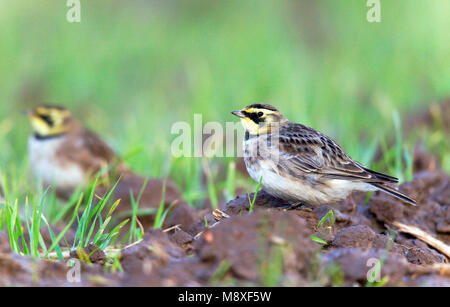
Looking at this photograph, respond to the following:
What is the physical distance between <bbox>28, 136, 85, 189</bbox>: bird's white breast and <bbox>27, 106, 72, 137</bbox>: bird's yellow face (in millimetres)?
261

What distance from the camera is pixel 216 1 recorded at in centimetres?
1864

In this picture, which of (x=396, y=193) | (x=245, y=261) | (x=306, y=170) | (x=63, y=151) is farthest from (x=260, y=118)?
(x=63, y=151)

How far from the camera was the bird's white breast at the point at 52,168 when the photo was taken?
343 inches

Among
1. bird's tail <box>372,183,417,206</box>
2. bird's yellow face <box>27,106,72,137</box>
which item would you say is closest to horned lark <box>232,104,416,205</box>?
bird's tail <box>372,183,417,206</box>

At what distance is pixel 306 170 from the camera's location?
543cm

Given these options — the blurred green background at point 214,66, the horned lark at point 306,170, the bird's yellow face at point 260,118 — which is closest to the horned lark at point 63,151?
the blurred green background at point 214,66

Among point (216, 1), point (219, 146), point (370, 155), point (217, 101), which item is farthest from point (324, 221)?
point (216, 1)

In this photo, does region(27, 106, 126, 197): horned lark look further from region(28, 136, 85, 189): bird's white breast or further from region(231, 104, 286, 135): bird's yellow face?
region(231, 104, 286, 135): bird's yellow face

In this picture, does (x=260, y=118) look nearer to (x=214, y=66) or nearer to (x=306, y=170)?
(x=306, y=170)

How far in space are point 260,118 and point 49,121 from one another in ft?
14.3

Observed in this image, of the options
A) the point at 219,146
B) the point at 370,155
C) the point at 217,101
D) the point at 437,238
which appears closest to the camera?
the point at 437,238

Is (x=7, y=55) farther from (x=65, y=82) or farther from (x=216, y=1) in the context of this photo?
(x=216, y=1)
